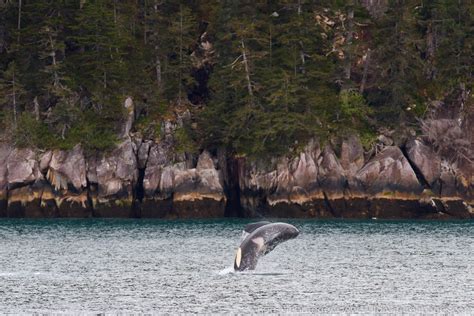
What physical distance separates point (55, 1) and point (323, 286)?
60.0 meters

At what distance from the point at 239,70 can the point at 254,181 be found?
32.0 ft

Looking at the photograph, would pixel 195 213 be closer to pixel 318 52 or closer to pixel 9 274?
pixel 318 52

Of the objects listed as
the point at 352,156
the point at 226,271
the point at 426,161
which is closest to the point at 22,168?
the point at 352,156

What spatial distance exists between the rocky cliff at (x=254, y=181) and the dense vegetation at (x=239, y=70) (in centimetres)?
162

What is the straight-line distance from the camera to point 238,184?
98688 mm

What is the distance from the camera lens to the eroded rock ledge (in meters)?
95.8

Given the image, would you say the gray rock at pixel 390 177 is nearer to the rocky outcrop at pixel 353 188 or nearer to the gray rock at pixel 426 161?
the rocky outcrop at pixel 353 188

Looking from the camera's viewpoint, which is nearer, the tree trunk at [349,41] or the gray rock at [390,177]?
the gray rock at [390,177]

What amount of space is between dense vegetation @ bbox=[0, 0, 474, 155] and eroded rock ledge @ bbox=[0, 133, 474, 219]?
1.73m

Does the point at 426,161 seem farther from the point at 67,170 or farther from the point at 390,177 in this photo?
the point at 67,170

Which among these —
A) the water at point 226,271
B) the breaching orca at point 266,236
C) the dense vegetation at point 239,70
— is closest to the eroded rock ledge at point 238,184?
the dense vegetation at point 239,70

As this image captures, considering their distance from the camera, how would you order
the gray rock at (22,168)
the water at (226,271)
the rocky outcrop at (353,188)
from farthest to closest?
1. the gray rock at (22,168)
2. the rocky outcrop at (353,188)
3. the water at (226,271)

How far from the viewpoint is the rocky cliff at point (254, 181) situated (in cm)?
9575

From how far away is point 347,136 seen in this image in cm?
9869
